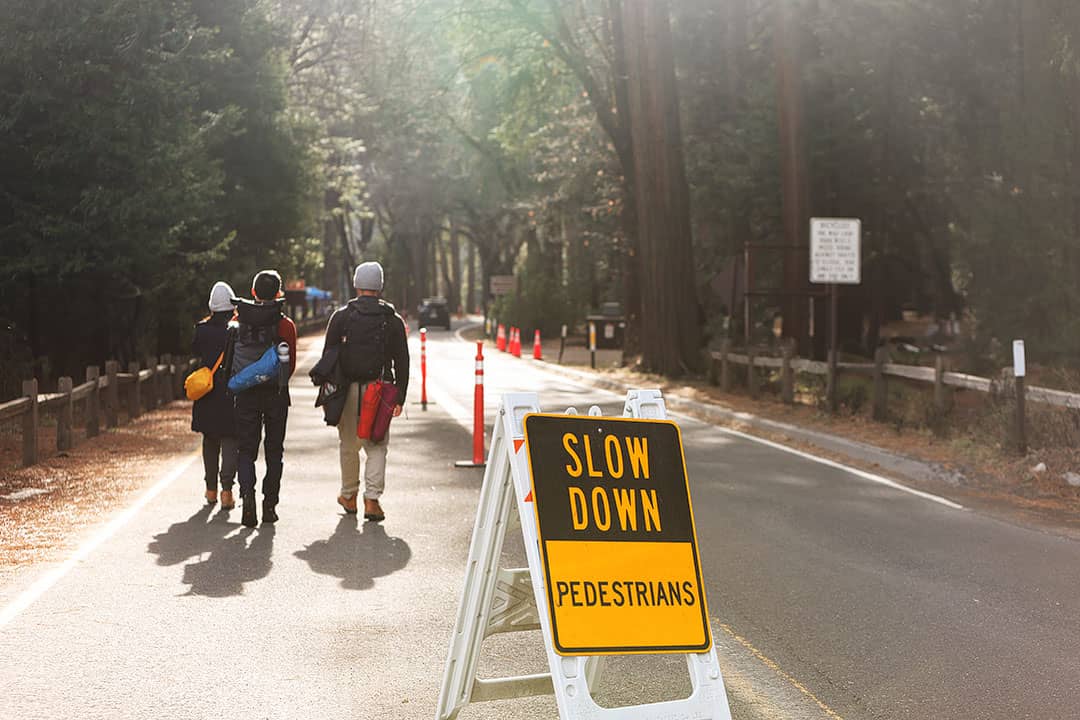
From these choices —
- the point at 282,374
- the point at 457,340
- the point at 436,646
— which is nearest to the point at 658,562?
the point at 436,646

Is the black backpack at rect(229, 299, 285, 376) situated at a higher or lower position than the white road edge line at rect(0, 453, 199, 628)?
higher

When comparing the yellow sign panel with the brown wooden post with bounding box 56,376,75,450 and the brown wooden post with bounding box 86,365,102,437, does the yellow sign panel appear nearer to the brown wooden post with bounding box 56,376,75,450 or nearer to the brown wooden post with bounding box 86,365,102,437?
the brown wooden post with bounding box 56,376,75,450

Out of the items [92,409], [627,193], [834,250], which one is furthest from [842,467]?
[627,193]

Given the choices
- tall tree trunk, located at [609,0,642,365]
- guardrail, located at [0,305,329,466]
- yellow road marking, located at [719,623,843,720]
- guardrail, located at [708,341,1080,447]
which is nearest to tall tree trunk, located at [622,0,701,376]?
guardrail, located at [708,341,1080,447]

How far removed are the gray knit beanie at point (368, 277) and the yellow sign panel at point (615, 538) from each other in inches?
225

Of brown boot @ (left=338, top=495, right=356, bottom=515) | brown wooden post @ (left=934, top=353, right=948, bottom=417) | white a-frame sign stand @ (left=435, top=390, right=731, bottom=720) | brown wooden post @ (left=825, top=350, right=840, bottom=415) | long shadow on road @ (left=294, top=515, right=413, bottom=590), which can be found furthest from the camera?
brown wooden post @ (left=825, top=350, right=840, bottom=415)

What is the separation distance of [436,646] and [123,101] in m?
15.7

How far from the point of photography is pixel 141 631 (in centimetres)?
753

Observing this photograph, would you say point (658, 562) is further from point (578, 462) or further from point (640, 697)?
point (640, 697)

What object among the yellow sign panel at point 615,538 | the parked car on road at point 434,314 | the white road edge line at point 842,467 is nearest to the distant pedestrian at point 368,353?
the white road edge line at point 842,467

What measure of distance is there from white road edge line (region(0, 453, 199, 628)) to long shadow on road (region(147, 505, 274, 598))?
0.43 meters

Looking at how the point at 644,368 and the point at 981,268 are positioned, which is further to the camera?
the point at 644,368

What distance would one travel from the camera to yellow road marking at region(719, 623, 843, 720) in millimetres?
6133

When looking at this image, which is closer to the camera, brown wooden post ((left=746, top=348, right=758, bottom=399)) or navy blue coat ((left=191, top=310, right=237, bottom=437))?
navy blue coat ((left=191, top=310, right=237, bottom=437))
